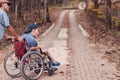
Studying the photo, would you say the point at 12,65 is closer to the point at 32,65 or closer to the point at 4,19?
the point at 32,65

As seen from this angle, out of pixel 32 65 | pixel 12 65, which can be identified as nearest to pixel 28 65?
pixel 32 65

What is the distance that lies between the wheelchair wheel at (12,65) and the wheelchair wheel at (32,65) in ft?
1.29

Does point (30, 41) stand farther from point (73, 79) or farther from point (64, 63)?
point (64, 63)

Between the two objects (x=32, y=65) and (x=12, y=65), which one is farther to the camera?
(x=12, y=65)

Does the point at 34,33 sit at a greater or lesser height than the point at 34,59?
greater

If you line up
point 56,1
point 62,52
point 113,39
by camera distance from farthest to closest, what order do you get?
point 56,1 < point 113,39 < point 62,52

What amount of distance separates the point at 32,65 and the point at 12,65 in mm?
638

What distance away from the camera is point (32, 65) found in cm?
849

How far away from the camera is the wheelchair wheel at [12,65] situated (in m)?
8.69

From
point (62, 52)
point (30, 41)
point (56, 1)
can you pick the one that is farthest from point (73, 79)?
point (56, 1)

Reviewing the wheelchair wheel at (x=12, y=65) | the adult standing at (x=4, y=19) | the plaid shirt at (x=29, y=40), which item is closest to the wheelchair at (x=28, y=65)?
the wheelchair wheel at (x=12, y=65)

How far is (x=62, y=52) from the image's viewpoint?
13.5 meters

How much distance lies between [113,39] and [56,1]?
70.4 metres

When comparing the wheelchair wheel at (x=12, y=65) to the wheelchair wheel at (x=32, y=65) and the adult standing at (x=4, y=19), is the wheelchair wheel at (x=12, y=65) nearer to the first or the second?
the wheelchair wheel at (x=32, y=65)
